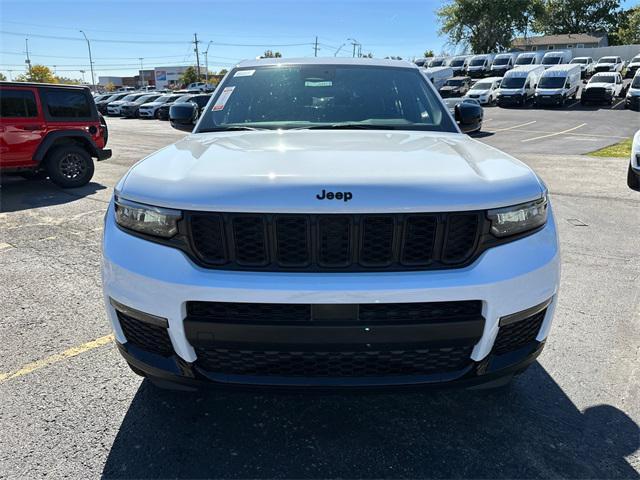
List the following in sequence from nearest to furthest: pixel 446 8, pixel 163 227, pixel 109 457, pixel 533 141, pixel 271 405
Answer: pixel 163 227, pixel 109 457, pixel 271 405, pixel 533 141, pixel 446 8

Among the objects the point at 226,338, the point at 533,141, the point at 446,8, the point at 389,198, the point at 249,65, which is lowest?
the point at 533,141

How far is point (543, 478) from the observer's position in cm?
206

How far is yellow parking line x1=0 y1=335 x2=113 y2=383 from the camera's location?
113 inches

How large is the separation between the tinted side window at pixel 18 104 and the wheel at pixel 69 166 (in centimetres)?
74

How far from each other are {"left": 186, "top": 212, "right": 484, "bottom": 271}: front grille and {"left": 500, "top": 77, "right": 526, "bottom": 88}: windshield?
33.4 meters

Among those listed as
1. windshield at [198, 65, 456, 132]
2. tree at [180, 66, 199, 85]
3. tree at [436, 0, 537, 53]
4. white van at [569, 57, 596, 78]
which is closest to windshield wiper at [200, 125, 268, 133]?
windshield at [198, 65, 456, 132]

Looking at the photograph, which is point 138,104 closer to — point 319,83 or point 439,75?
point 439,75

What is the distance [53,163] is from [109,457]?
7743mm

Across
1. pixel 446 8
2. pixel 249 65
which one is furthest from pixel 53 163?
pixel 446 8

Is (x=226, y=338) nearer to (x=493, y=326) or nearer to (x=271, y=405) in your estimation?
(x=271, y=405)

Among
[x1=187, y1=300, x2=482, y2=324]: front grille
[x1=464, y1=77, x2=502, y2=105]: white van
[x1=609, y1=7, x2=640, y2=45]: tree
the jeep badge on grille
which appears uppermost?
[x1=609, y1=7, x2=640, y2=45]: tree

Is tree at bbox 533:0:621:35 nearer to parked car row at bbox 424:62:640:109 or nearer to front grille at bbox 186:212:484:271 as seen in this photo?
parked car row at bbox 424:62:640:109

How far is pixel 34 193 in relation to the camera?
8562mm

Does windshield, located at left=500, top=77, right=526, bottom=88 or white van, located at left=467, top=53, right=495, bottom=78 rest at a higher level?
white van, located at left=467, top=53, right=495, bottom=78
